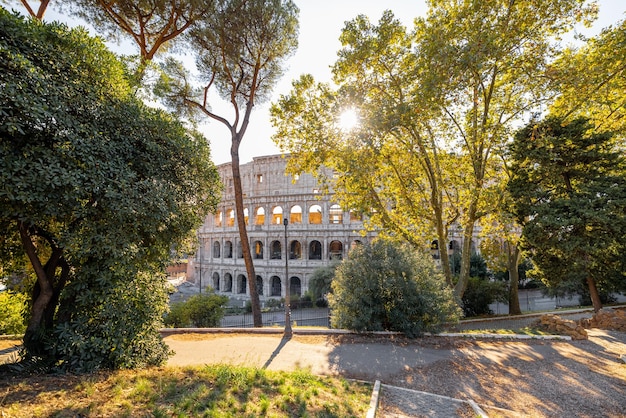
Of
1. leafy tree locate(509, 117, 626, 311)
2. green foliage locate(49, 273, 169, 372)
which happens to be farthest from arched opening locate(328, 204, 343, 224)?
green foliage locate(49, 273, 169, 372)

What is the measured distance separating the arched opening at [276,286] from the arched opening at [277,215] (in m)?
5.91

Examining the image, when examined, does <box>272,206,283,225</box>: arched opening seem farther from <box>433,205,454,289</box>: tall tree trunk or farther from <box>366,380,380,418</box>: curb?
<box>366,380,380,418</box>: curb

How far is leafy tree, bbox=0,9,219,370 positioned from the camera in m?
3.67

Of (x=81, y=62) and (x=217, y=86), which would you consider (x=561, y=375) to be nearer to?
(x=81, y=62)

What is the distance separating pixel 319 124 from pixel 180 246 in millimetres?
7901

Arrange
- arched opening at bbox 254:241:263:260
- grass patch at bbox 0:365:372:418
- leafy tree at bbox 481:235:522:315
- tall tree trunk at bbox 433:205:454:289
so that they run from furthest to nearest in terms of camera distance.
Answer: arched opening at bbox 254:241:263:260
leafy tree at bbox 481:235:522:315
tall tree trunk at bbox 433:205:454:289
grass patch at bbox 0:365:372:418

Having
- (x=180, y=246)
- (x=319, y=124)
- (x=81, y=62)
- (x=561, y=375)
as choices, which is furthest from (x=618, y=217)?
(x=81, y=62)

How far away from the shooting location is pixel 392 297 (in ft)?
29.5

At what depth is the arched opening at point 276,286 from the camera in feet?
97.8

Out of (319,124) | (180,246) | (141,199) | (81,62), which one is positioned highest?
(319,124)

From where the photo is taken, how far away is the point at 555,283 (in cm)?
1251

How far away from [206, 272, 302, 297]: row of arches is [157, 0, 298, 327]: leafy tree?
59.2 ft

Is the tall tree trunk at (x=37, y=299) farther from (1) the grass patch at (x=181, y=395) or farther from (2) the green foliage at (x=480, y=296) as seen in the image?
(2) the green foliage at (x=480, y=296)

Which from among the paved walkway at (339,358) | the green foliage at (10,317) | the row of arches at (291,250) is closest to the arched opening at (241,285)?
the row of arches at (291,250)
